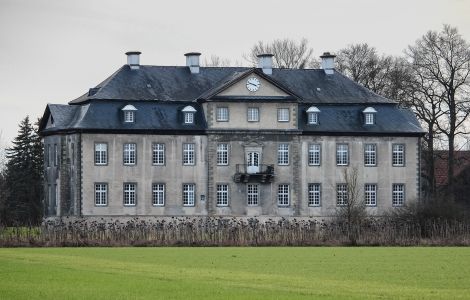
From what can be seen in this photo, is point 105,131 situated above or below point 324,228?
above

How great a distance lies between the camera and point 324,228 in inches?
2389

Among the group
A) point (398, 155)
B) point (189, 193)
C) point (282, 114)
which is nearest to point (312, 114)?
point (282, 114)

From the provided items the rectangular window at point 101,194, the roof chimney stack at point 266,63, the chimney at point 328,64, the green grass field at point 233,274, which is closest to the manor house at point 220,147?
the rectangular window at point 101,194

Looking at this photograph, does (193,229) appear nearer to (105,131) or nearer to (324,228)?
(324,228)

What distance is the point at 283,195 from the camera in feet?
251

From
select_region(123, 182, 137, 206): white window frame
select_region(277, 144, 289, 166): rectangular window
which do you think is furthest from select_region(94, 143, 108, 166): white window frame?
select_region(277, 144, 289, 166): rectangular window

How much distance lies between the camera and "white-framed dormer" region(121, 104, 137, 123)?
244 ft

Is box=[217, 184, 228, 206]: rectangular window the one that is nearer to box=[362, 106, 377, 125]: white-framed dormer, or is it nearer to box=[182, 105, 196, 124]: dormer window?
box=[182, 105, 196, 124]: dormer window

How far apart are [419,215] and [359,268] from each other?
1125 inches

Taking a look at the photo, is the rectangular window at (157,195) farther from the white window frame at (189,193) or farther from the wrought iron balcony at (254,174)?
the wrought iron balcony at (254,174)

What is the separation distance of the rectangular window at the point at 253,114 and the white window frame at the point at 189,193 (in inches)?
192

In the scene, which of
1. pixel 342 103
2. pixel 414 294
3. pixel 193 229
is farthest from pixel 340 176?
pixel 414 294

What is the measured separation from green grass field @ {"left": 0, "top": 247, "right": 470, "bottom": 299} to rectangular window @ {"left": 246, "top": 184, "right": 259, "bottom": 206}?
2695cm

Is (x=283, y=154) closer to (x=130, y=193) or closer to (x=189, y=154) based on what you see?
(x=189, y=154)
